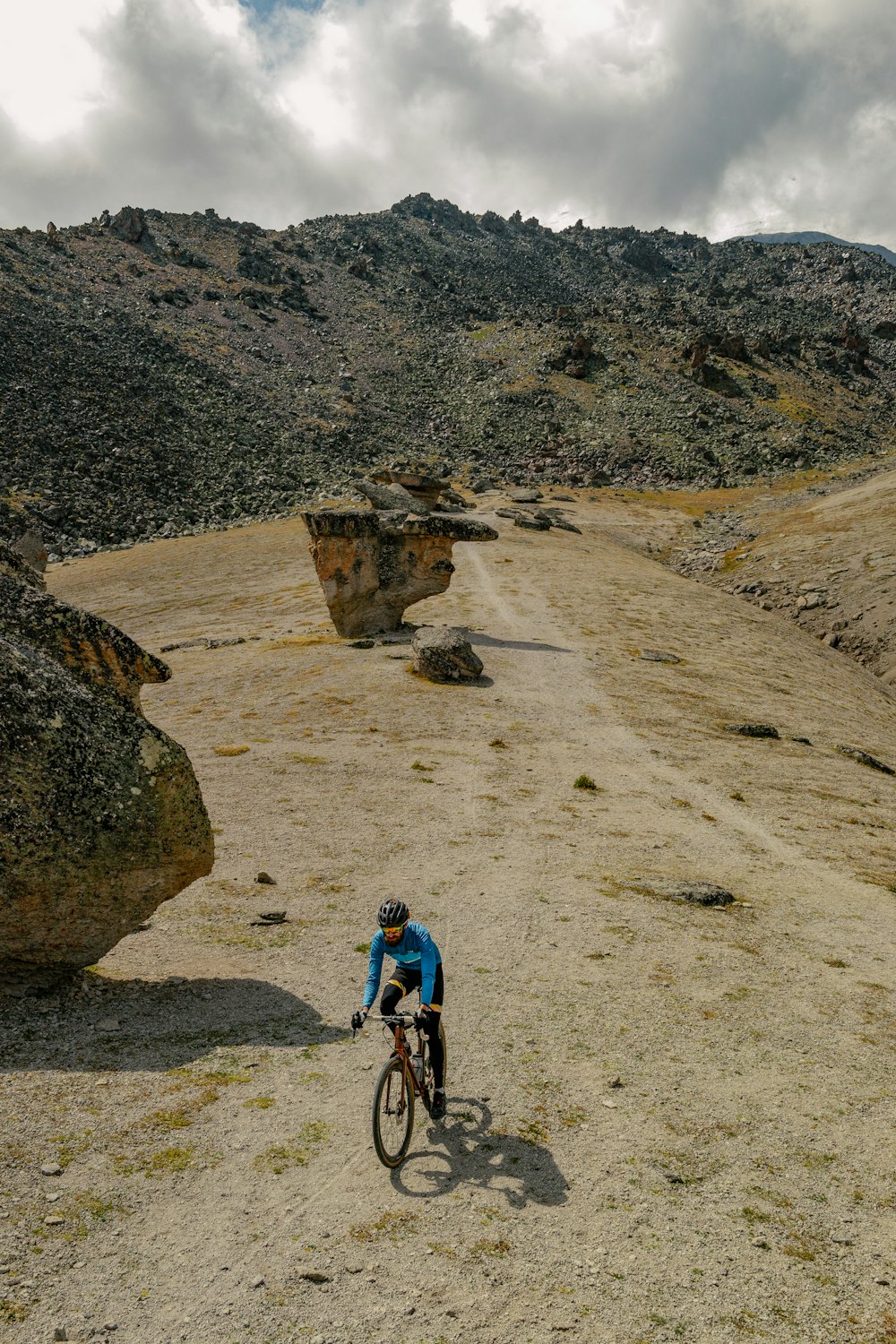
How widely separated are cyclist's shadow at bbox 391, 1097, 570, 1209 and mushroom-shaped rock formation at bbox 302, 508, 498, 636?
33.5 m

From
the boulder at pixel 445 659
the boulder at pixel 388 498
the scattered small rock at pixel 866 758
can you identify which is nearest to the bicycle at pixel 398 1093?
the scattered small rock at pixel 866 758

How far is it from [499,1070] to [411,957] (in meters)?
2.57

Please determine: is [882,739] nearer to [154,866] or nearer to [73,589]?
[154,866]

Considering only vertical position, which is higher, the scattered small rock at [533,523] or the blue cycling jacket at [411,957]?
the scattered small rock at [533,523]

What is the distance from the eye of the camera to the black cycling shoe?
9.83m

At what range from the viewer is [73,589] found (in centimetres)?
5912

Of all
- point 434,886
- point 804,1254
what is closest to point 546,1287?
point 804,1254

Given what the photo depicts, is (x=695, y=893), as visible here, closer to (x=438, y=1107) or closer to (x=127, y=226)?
(x=438, y=1107)

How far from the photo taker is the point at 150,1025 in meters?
11.4

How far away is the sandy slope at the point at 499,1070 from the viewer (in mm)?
7520

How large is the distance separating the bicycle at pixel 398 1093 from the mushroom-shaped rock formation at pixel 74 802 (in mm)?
4118

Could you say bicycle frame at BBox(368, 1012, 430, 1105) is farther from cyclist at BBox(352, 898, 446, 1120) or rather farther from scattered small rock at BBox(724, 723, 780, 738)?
scattered small rock at BBox(724, 723, 780, 738)

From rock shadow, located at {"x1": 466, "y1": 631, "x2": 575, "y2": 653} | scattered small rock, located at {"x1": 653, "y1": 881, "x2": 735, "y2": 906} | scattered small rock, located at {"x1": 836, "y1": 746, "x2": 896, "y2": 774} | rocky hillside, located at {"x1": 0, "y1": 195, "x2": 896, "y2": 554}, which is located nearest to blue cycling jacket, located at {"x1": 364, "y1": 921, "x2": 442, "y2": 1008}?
scattered small rock, located at {"x1": 653, "y1": 881, "x2": 735, "y2": 906}

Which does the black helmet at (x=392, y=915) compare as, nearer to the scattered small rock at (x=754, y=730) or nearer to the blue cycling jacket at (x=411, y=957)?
the blue cycling jacket at (x=411, y=957)
